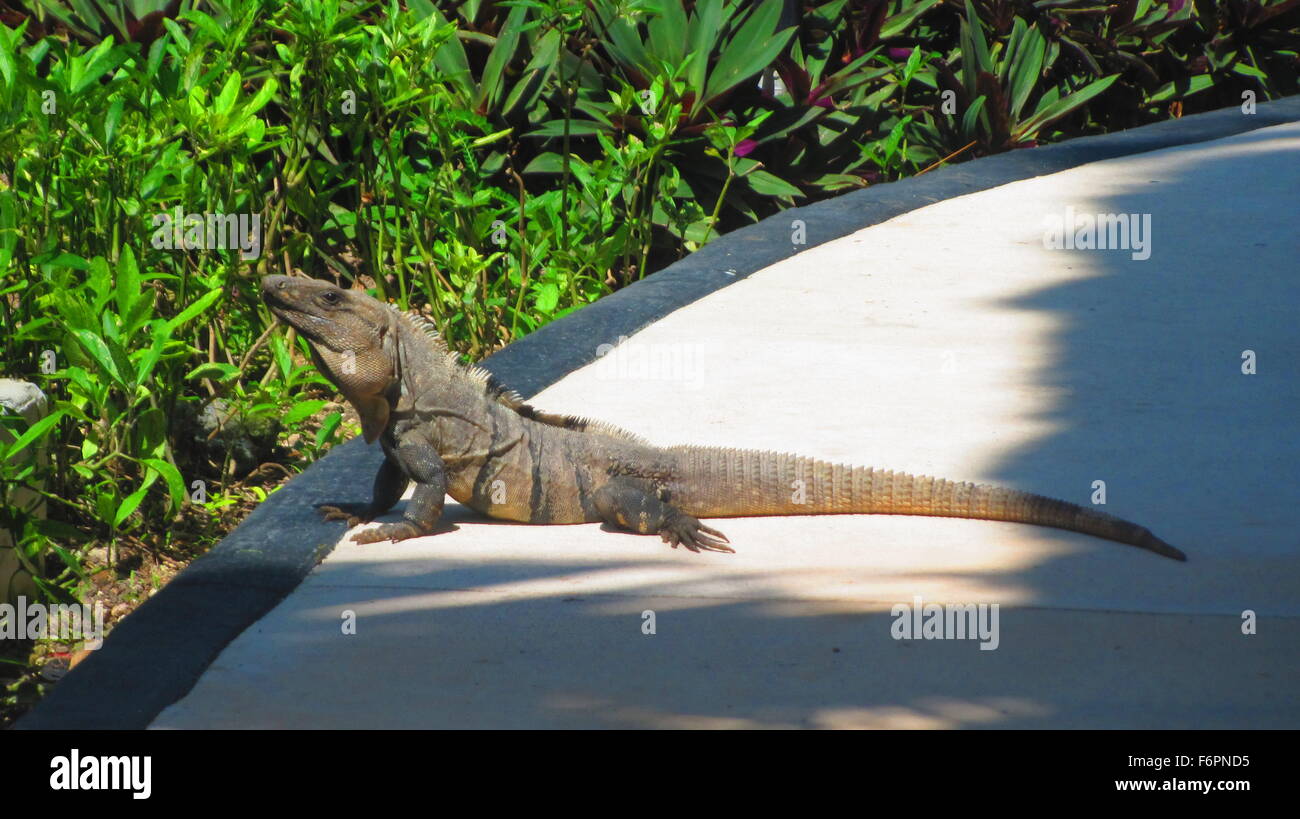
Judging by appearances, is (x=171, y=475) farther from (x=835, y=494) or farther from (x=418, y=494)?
(x=835, y=494)

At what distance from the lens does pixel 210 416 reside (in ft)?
17.9

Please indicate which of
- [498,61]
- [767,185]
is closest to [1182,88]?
[767,185]

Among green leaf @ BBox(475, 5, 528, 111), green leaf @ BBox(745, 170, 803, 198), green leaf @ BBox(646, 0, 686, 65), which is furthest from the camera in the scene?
green leaf @ BBox(745, 170, 803, 198)

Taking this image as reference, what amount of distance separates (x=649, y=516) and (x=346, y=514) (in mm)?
831

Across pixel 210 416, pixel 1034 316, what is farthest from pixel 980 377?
pixel 210 416

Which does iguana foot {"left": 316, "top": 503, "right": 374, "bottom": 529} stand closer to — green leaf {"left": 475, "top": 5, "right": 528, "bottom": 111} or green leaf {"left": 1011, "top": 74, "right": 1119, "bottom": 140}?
green leaf {"left": 475, "top": 5, "right": 528, "bottom": 111}

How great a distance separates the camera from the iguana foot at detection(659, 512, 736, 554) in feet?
11.6

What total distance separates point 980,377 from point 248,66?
142 inches

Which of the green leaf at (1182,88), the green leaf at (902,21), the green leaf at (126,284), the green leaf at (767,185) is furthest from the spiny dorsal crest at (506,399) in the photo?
the green leaf at (1182,88)

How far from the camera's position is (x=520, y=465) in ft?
12.4


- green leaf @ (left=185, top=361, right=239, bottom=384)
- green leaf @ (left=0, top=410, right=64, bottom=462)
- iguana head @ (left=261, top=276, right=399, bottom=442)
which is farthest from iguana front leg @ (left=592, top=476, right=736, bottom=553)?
green leaf @ (left=185, top=361, right=239, bottom=384)

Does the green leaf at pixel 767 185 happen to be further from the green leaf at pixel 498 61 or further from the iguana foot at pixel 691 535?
the iguana foot at pixel 691 535

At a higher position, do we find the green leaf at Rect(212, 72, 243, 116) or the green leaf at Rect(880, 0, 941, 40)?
the green leaf at Rect(880, 0, 941, 40)

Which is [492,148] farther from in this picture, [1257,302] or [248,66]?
[1257,302]
